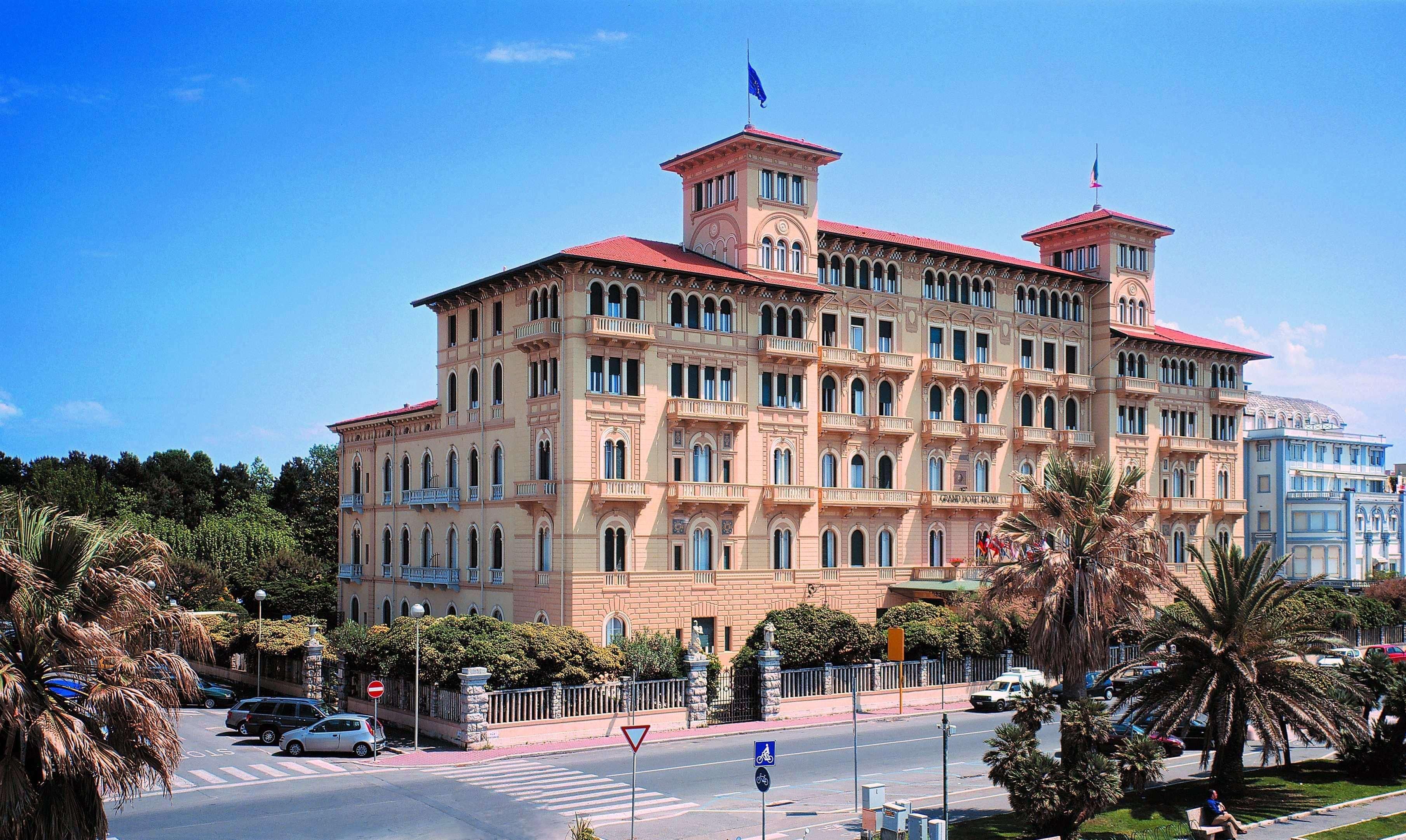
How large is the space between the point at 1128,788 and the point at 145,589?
22.1m

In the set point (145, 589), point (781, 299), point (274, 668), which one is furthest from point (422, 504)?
point (145, 589)

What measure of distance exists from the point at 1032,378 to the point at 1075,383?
11.5 ft

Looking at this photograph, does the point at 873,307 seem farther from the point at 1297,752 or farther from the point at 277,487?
the point at 277,487

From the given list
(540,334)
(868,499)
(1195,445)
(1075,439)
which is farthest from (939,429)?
(540,334)

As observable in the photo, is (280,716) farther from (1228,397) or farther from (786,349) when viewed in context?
(1228,397)

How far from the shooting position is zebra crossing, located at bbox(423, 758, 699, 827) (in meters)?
29.7

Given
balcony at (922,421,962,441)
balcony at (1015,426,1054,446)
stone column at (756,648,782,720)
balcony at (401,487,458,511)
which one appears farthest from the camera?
balcony at (1015,426,1054,446)

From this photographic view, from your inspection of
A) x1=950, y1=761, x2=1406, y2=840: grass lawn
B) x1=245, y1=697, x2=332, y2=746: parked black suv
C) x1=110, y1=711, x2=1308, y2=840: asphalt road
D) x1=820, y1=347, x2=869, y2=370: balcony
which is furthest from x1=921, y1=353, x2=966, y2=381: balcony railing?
x1=245, y1=697, x2=332, y2=746: parked black suv

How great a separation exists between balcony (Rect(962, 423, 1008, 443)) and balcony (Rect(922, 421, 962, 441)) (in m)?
0.74

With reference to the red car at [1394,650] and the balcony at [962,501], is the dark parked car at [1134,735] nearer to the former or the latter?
the red car at [1394,650]

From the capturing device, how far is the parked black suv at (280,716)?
134ft

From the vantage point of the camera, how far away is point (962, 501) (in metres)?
63.6

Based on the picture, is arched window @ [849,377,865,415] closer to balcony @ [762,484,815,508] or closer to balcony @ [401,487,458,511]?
balcony @ [762,484,815,508]

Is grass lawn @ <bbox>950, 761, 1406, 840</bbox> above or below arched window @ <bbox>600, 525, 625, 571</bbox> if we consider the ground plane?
below
